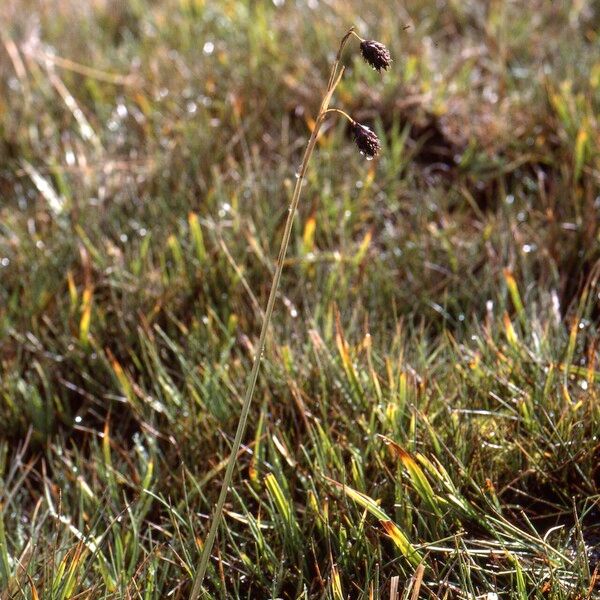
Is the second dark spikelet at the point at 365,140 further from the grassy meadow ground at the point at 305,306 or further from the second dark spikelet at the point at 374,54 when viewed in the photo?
the grassy meadow ground at the point at 305,306

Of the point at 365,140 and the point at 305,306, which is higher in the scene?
the point at 365,140

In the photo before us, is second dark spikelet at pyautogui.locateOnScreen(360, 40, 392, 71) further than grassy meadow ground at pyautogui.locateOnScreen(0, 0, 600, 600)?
No

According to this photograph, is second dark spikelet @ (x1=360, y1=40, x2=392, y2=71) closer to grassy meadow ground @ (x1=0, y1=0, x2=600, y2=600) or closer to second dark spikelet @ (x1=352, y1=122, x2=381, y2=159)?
second dark spikelet @ (x1=352, y1=122, x2=381, y2=159)

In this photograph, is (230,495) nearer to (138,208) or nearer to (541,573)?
(541,573)

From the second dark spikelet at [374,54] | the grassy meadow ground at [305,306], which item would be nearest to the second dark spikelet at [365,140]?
the second dark spikelet at [374,54]

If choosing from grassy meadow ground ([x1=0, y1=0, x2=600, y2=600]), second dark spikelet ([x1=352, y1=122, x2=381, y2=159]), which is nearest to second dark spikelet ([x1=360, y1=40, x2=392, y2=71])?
second dark spikelet ([x1=352, y1=122, x2=381, y2=159])

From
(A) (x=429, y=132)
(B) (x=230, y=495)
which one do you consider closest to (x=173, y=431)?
(B) (x=230, y=495)

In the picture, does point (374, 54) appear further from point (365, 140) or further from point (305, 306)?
point (305, 306)

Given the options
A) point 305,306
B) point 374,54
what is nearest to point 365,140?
point 374,54
